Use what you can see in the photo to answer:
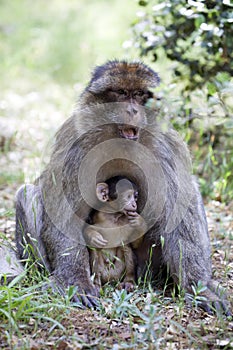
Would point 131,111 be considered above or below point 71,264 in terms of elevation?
above

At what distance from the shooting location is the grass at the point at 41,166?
12.6 feet

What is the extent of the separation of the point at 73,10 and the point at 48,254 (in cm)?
986

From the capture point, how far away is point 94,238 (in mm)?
4777

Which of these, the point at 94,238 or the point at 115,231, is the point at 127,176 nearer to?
the point at 115,231

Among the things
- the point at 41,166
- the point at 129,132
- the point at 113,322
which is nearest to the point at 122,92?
the point at 129,132

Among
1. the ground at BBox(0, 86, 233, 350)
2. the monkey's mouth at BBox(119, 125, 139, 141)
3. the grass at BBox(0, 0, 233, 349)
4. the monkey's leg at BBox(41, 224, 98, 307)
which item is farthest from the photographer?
the monkey's mouth at BBox(119, 125, 139, 141)

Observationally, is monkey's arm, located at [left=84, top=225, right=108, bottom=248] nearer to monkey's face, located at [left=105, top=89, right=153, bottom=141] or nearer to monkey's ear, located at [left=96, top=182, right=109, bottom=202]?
monkey's ear, located at [left=96, top=182, right=109, bottom=202]

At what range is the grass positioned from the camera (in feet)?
12.6

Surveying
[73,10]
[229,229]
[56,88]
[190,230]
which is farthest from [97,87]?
[73,10]

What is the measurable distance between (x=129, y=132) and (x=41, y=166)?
2494 millimetres

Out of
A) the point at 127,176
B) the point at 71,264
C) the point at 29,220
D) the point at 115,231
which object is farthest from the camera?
the point at 29,220

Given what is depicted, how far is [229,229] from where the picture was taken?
20.7ft

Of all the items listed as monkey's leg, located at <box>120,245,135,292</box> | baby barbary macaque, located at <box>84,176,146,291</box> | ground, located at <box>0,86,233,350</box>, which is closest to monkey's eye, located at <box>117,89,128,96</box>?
baby barbary macaque, located at <box>84,176,146,291</box>

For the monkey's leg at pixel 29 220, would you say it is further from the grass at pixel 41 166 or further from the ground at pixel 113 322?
the ground at pixel 113 322
